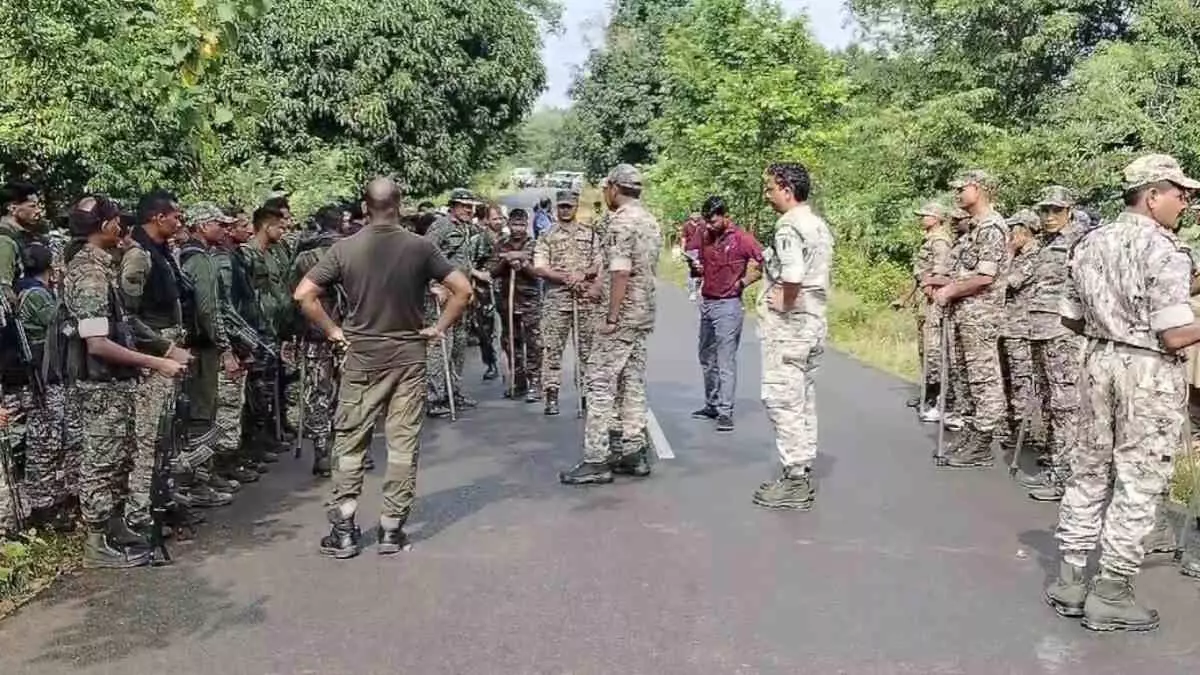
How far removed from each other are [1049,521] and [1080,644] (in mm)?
2087

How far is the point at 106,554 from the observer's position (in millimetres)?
6266

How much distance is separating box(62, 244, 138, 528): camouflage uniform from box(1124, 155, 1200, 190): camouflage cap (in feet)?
15.8

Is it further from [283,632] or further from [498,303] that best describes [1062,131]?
[283,632]

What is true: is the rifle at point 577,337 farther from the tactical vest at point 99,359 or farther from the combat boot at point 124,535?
the tactical vest at point 99,359

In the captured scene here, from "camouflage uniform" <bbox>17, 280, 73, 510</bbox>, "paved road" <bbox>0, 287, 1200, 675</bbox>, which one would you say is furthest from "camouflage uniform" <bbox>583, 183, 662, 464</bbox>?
"camouflage uniform" <bbox>17, 280, 73, 510</bbox>

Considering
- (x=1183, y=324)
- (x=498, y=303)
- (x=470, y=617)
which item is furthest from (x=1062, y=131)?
(x=470, y=617)

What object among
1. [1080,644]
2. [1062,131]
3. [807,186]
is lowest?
[1080,644]

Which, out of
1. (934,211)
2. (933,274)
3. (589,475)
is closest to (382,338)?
(589,475)

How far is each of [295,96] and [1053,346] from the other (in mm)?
19107

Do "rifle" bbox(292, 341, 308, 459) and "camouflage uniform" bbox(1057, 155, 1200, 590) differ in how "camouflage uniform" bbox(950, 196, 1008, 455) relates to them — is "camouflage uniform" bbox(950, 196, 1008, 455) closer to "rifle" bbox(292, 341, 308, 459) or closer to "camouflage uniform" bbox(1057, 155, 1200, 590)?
"camouflage uniform" bbox(1057, 155, 1200, 590)

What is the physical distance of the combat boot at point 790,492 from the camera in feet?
24.8

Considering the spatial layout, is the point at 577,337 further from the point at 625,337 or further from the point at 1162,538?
the point at 1162,538

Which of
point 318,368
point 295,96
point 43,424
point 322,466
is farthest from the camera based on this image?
point 295,96

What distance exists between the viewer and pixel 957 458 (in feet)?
28.8
